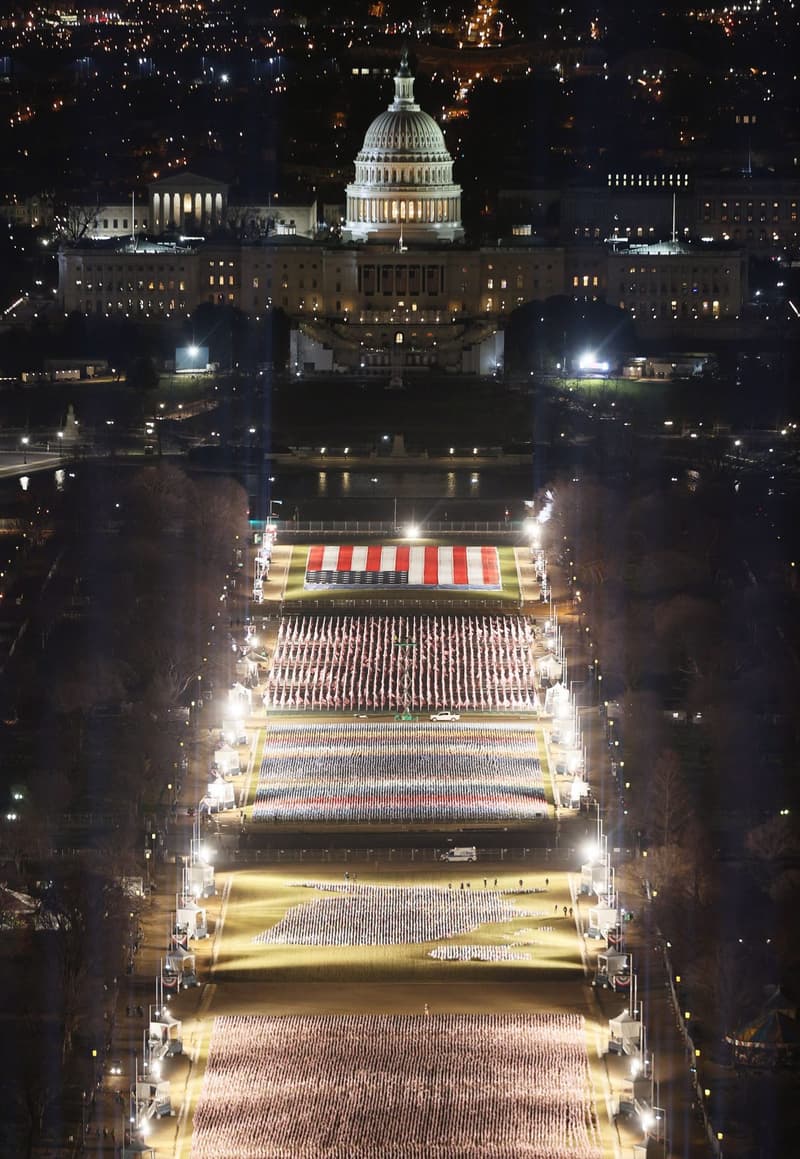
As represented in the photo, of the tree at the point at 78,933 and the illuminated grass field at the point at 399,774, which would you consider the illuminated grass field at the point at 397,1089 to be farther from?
the illuminated grass field at the point at 399,774

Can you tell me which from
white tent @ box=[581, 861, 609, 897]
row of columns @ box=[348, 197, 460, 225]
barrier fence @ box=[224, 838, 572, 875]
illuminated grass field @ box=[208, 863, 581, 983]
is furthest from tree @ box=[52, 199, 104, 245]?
white tent @ box=[581, 861, 609, 897]

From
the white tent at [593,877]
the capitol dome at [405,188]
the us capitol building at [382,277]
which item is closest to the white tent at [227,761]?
the white tent at [593,877]

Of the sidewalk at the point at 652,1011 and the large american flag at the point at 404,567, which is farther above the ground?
the sidewalk at the point at 652,1011

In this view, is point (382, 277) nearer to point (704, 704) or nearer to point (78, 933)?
point (704, 704)

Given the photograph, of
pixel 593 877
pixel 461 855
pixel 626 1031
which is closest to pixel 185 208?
pixel 461 855

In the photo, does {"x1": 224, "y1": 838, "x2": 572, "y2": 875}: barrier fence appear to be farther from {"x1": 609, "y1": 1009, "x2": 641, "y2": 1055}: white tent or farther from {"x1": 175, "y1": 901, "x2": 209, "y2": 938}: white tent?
{"x1": 609, "y1": 1009, "x2": 641, "y2": 1055}: white tent

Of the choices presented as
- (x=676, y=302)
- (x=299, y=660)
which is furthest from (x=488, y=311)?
(x=299, y=660)

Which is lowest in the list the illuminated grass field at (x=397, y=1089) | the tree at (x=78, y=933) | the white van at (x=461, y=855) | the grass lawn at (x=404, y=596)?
the grass lawn at (x=404, y=596)
